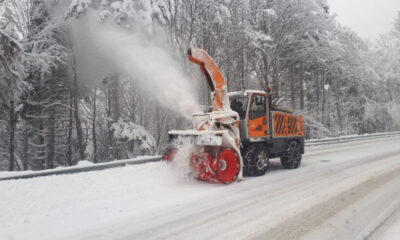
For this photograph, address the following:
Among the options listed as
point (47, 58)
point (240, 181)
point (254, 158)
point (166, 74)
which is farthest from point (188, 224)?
point (47, 58)

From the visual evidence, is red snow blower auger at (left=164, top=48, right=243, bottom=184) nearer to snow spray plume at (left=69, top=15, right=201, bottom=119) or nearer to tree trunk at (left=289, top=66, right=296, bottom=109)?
snow spray plume at (left=69, top=15, right=201, bottom=119)

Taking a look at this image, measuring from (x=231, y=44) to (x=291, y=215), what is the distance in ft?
44.3

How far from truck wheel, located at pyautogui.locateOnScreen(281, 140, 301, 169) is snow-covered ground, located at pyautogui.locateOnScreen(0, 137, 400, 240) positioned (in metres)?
1.38

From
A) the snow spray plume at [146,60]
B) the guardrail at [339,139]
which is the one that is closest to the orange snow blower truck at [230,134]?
the snow spray plume at [146,60]

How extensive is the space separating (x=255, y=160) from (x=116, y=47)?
23.4 feet

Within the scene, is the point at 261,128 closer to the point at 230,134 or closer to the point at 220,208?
the point at 230,134

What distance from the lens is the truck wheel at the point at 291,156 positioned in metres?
8.91

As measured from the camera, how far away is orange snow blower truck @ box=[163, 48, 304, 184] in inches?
255

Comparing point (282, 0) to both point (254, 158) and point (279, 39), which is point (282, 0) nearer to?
point (279, 39)

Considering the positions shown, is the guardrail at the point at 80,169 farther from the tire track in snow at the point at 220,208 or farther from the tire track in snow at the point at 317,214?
the tire track in snow at the point at 317,214

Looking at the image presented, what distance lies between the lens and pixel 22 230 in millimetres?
3965

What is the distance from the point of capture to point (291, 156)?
29.4 feet

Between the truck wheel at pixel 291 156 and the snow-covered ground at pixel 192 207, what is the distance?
138 cm

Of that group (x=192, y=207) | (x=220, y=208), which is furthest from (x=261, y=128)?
(x=192, y=207)
